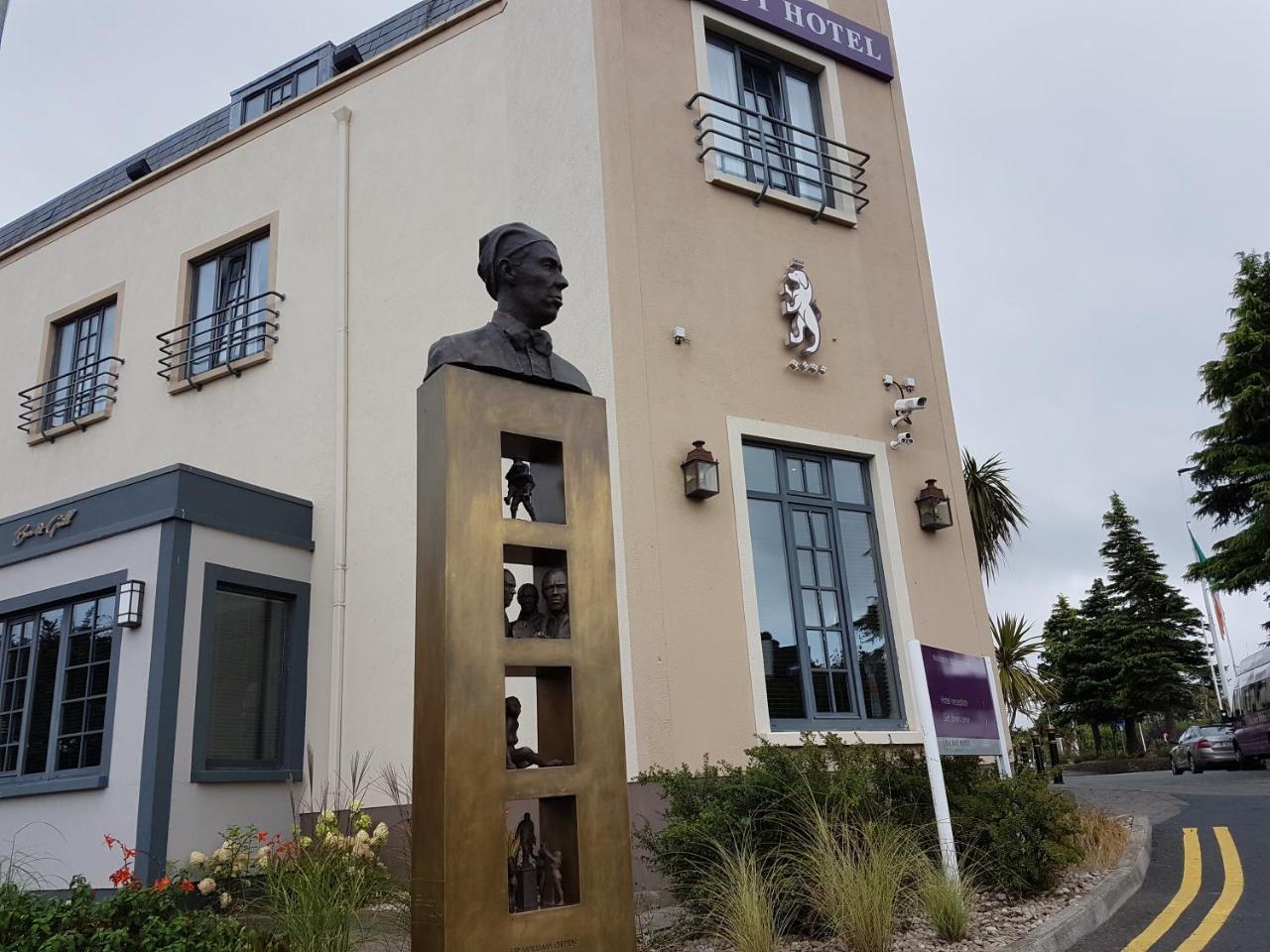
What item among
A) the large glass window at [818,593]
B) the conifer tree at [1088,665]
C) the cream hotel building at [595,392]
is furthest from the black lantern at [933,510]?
the conifer tree at [1088,665]

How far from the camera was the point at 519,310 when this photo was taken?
490 centimetres

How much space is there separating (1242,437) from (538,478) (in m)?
21.9

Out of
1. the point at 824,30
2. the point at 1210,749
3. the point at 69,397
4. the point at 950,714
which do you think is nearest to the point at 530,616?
the point at 950,714

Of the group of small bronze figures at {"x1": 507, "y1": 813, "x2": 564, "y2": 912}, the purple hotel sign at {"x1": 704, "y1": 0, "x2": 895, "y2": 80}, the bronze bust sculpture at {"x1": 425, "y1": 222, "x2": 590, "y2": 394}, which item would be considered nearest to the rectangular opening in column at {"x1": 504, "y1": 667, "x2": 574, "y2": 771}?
the group of small bronze figures at {"x1": 507, "y1": 813, "x2": 564, "y2": 912}

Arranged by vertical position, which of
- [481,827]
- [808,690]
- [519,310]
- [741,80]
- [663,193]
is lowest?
[481,827]

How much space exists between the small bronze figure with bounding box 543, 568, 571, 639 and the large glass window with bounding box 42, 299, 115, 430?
10.7 meters

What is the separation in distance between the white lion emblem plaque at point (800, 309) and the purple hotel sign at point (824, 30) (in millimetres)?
2722

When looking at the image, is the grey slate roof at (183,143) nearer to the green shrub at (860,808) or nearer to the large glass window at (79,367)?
the large glass window at (79,367)

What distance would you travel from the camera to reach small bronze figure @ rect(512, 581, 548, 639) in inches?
181

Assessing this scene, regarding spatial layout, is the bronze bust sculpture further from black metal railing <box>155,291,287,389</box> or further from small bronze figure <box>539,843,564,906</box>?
black metal railing <box>155,291,287,389</box>

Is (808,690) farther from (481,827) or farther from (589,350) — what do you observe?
(481,827)

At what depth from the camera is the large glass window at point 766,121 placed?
33.6 ft

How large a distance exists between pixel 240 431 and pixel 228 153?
3878 millimetres

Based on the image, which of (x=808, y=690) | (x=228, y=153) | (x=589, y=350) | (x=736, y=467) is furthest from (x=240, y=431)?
(x=808, y=690)
